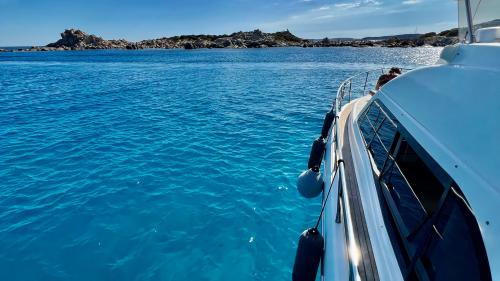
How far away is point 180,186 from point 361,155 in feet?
16.6

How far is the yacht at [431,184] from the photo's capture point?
214cm

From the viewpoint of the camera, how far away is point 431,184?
10.7ft

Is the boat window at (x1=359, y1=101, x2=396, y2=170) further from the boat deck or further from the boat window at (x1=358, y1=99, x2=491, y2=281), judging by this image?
the boat deck

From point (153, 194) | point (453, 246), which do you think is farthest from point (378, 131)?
point (153, 194)

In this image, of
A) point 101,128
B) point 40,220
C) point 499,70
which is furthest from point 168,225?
point 101,128

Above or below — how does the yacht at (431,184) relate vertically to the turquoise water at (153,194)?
above

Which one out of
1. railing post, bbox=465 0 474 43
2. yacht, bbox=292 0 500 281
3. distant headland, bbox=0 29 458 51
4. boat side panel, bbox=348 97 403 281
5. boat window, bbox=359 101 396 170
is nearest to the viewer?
yacht, bbox=292 0 500 281

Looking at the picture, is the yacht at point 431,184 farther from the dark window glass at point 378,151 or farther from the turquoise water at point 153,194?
the turquoise water at point 153,194

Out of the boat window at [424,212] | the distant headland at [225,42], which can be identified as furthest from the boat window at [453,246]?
the distant headland at [225,42]

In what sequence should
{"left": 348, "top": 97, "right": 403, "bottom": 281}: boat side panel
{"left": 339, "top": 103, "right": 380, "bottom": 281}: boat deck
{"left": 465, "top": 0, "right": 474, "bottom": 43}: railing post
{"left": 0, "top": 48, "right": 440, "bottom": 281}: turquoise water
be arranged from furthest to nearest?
{"left": 0, "top": 48, "right": 440, "bottom": 281}: turquoise water, {"left": 465, "top": 0, "right": 474, "bottom": 43}: railing post, {"left": 339, "top": 103, "right": 380, "bottom": 281}: boat deck, {"left": 348, "top": 97, "right": 403, "bottom": 281}: boat side panel

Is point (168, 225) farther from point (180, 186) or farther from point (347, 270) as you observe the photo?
point (347, 270)

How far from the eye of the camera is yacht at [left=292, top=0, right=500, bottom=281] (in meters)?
2.14

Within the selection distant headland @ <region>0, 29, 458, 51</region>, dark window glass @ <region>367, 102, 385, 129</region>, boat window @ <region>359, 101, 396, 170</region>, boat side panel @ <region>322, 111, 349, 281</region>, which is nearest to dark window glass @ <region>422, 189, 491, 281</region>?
boat side panel @ <region>322, 111, 349, 281</region>

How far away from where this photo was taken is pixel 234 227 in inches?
263
